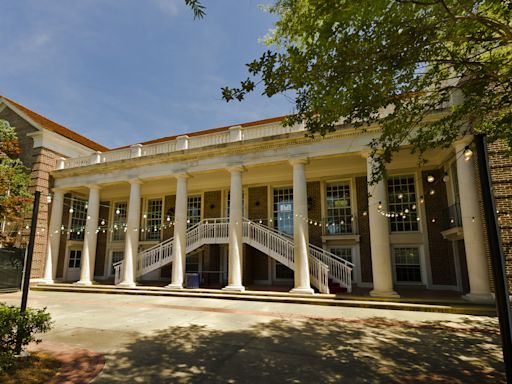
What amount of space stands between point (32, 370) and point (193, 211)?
1476 cm

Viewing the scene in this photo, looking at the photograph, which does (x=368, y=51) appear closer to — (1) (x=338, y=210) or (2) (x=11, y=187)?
(1) (x=338, y=210)

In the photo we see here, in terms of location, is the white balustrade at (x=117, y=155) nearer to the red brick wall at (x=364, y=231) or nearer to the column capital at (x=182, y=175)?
the column capital at (x=182, y=175)

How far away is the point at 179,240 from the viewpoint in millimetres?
14070

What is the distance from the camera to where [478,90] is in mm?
5414

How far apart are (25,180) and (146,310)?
12.1 meters

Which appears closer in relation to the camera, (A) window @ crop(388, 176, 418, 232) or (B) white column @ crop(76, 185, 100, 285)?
(A) window @ crop(388, 176, 418, 232)

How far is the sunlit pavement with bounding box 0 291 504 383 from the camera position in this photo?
4551mm

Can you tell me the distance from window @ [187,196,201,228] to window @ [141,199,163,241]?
221 centimetres

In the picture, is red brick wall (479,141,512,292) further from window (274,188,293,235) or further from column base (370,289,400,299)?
window (274,188,293,235)

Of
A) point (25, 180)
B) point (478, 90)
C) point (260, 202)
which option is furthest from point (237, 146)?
point (25, 180)

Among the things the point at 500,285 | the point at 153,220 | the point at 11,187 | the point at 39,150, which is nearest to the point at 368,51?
the point at 500,285

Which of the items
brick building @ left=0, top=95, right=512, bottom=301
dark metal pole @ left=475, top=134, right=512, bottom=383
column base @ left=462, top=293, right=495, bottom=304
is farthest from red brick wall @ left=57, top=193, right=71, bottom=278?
column base @ left=462, top=293, right=495, bottom=304

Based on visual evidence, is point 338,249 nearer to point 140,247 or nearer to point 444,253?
point 444,253

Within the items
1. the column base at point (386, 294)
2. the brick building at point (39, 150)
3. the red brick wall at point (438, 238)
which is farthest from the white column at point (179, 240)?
the red brick wall at point (438, 238)
